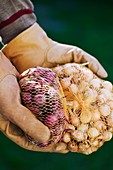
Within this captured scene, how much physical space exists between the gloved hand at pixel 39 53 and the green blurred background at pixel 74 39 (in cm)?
61

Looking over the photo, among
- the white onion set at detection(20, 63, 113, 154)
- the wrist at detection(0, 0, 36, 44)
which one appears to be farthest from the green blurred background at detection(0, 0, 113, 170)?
the wrist at detection(0, 0, 36, 44)

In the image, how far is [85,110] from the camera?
4.33 ft

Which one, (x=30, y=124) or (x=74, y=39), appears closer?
(x=30, y=124)

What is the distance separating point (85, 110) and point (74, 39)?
122 centimetres

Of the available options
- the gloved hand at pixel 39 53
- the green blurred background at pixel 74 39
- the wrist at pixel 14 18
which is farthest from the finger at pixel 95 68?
the green blurred background at pixel 74 39

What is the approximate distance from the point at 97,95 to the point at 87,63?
0.60ft

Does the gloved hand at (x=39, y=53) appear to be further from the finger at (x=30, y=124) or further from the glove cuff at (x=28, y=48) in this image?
the finger at (x=30, y=124)

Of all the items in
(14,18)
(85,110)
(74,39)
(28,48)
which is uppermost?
(14,18)

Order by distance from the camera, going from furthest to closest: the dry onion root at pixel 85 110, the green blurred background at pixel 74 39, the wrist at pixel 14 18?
the green blurred background at pixel 74 39, the wrist at pixel 14 18, the dry onion root at pixel 85 110

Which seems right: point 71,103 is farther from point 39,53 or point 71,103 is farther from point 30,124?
point 39,53

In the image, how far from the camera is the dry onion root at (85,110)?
4.31 feet

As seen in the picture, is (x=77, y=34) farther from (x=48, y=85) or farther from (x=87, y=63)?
(x=48, y=85)

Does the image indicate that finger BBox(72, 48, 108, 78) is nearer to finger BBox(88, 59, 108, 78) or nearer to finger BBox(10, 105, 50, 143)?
finger BBox(88, 59, 108, 78)

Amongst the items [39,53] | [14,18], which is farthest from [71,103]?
[14,18]
